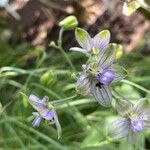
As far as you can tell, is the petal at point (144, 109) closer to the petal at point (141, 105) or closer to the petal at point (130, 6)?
the petal at point (141, 105)

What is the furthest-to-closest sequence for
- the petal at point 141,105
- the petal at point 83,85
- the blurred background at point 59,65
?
the blurred background at point 59,65 < the petal at point 141,105 < the petal at point 83,85

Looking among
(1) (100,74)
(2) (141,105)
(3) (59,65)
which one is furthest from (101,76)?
(3) (59,65)

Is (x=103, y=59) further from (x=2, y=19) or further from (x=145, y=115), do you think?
(x=2, y=19)

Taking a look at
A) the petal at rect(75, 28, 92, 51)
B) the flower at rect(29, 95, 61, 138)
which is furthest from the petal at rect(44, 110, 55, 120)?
the petal at rect(75, 28, 92, 51)

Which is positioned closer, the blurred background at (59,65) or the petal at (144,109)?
the petal at (144,109)

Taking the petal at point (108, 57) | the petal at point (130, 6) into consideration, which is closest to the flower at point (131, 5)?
the petal at point (130, 6)

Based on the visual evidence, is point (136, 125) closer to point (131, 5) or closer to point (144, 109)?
point (144, 109)

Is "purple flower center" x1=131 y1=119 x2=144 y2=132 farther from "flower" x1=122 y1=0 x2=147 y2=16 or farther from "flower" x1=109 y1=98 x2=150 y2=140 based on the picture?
"flower" x1=122 y1=0 x2=147 y2=16
